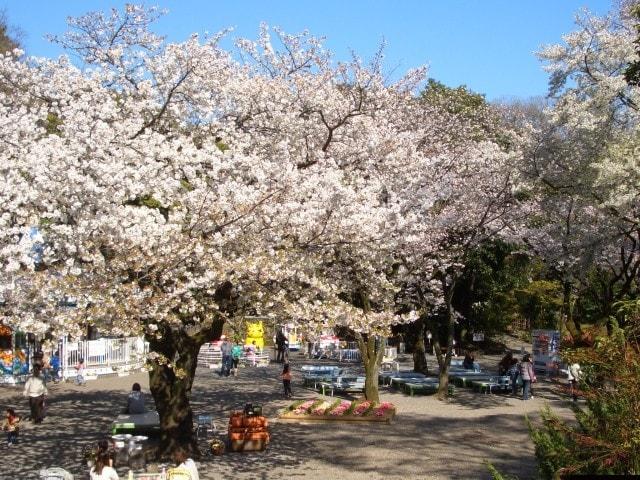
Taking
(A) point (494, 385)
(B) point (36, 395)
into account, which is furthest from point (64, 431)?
(A) point (494, 385)

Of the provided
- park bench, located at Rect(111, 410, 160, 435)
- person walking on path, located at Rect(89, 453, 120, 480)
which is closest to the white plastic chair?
person walking on path, located at Rect(89, 453, 120, 480)

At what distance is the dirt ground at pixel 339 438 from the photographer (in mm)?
13875

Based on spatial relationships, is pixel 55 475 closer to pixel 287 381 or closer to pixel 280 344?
pixel 287 381

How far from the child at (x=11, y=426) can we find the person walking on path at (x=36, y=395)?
232 centimetres

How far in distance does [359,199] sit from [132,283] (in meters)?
5.37

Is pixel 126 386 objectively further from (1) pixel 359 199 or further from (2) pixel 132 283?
(2) pixel 132 283

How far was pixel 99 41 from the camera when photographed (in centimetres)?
1577

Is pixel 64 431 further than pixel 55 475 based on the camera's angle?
Yes

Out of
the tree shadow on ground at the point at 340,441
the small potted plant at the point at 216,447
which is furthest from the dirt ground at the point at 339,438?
the small potted plant at the point at 216,447

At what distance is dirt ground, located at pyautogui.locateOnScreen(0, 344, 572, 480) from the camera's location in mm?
13875

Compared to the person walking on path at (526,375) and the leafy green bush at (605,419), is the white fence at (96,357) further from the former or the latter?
the leafy green bush at (605,419)

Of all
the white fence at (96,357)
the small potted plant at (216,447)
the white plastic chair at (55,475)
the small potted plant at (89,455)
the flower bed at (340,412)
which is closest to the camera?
the white plastic chair at (55,475)

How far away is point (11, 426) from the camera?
1572cm

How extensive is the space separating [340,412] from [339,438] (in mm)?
2175
